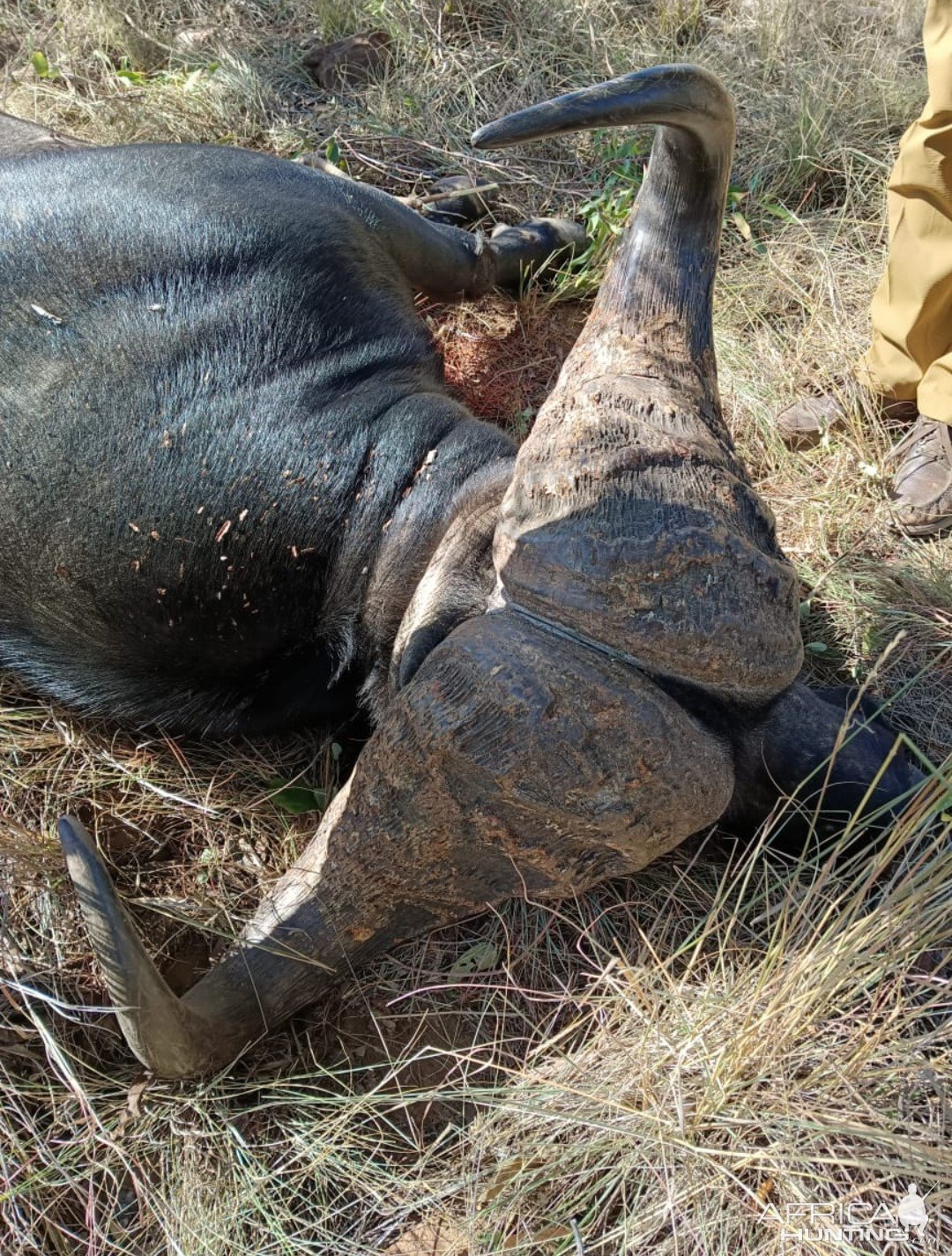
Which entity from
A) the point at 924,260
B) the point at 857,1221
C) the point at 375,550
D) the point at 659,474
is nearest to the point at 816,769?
the point at 659,474

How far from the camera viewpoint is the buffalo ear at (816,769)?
210cm

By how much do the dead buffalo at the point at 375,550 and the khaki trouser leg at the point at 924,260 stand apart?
1.47m

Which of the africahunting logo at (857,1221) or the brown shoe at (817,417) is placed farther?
the brown shoe at (817,417)

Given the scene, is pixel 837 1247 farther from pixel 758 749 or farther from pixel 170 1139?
pixel 170 1139

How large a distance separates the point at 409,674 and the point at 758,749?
0.75 meters

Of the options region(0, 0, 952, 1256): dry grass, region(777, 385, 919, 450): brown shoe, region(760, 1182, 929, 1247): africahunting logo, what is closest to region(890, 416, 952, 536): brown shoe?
region(0, 0, 952, 1256): dry grass

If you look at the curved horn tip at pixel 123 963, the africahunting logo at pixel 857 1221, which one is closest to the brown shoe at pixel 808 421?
the africahunting logo at pixel 857 1221

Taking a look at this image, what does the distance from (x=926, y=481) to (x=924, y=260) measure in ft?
2.38

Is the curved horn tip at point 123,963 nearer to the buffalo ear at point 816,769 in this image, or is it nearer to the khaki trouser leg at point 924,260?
the buffalo ear at point 816,769

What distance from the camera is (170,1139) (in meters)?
2.20

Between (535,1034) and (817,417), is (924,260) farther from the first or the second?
(535,1034)

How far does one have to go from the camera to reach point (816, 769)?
2.09 metres

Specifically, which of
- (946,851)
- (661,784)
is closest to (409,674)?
(661,784)

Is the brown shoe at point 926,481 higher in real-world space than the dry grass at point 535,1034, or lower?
higher
